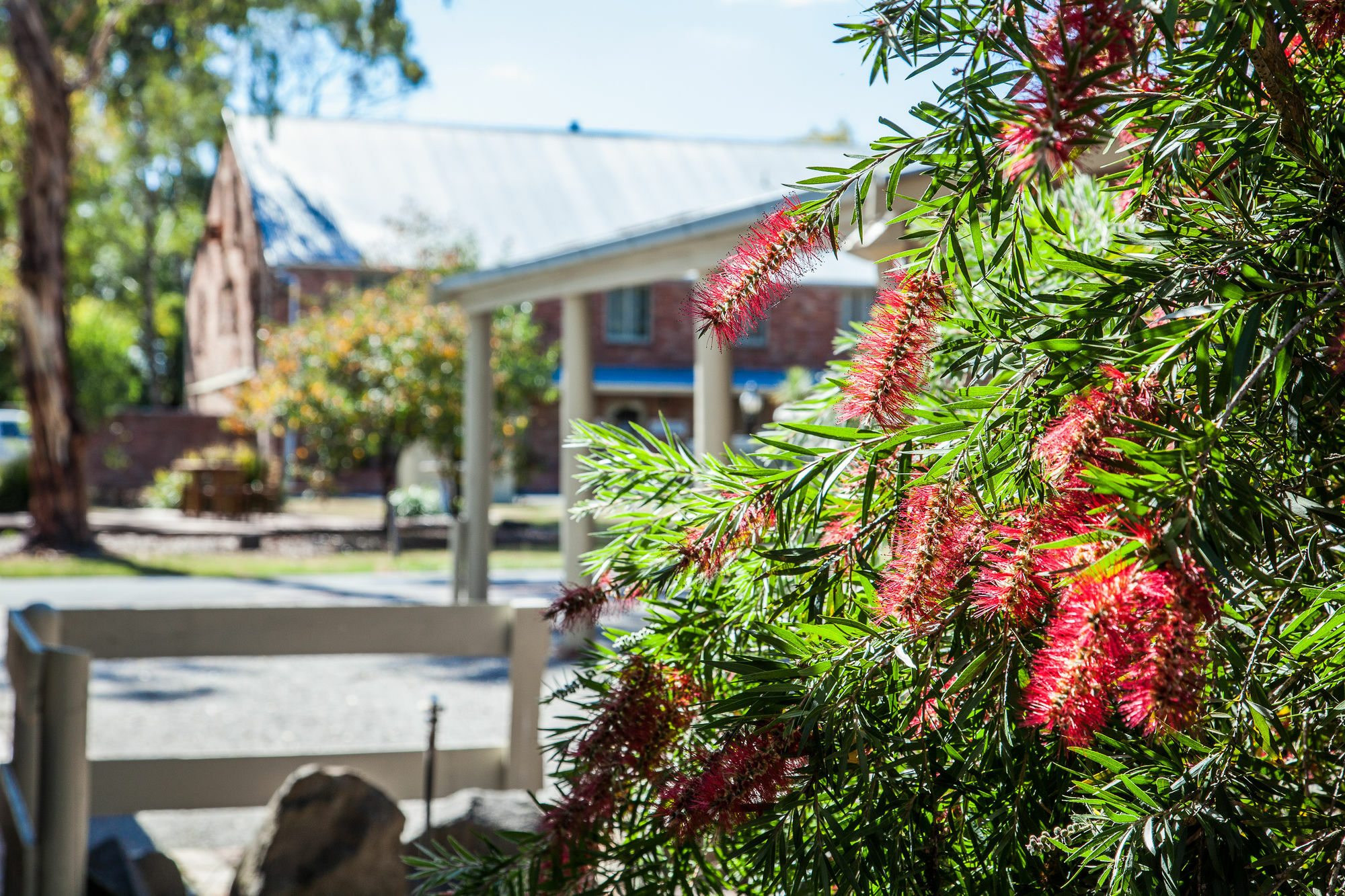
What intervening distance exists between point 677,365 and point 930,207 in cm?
3131

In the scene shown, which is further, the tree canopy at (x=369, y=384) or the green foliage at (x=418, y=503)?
the green foliage at (x=418, y=503)

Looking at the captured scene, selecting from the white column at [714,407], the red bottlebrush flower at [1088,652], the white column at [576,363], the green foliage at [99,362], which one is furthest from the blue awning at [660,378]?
the red bottlebrush flower at [1088,652]

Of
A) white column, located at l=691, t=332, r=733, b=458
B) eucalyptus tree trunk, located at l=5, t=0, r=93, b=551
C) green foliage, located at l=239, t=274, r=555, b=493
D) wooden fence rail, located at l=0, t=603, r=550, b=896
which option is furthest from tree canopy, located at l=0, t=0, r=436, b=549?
wooden fence rail, located at l=0, t=603, r=550, b=896

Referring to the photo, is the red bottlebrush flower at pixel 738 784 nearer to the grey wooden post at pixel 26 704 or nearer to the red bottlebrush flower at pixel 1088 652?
the red bottlebrush flower at pixel 1088 652

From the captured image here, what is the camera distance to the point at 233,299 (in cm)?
3312

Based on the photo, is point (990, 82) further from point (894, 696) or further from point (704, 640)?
point (704, 640)

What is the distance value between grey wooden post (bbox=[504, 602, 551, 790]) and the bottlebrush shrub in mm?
3312

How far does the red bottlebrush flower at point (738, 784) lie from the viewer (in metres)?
0.89

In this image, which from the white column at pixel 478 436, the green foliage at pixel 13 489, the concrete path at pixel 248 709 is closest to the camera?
the concrete path at pixel 248 709

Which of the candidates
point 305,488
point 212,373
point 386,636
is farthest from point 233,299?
point 386,636

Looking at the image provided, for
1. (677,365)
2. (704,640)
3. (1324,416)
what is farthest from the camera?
(677,365)

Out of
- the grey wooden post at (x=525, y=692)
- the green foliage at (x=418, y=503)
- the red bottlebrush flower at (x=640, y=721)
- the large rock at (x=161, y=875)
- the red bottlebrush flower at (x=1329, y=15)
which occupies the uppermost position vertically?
the red bottlebrush flower at (x=1329, y=15)

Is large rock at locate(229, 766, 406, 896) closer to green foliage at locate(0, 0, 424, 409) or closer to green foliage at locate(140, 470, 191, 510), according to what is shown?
green foliage at locate(0, 0, 424, 409)

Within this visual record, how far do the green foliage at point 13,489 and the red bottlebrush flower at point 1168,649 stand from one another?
25.9 meters
